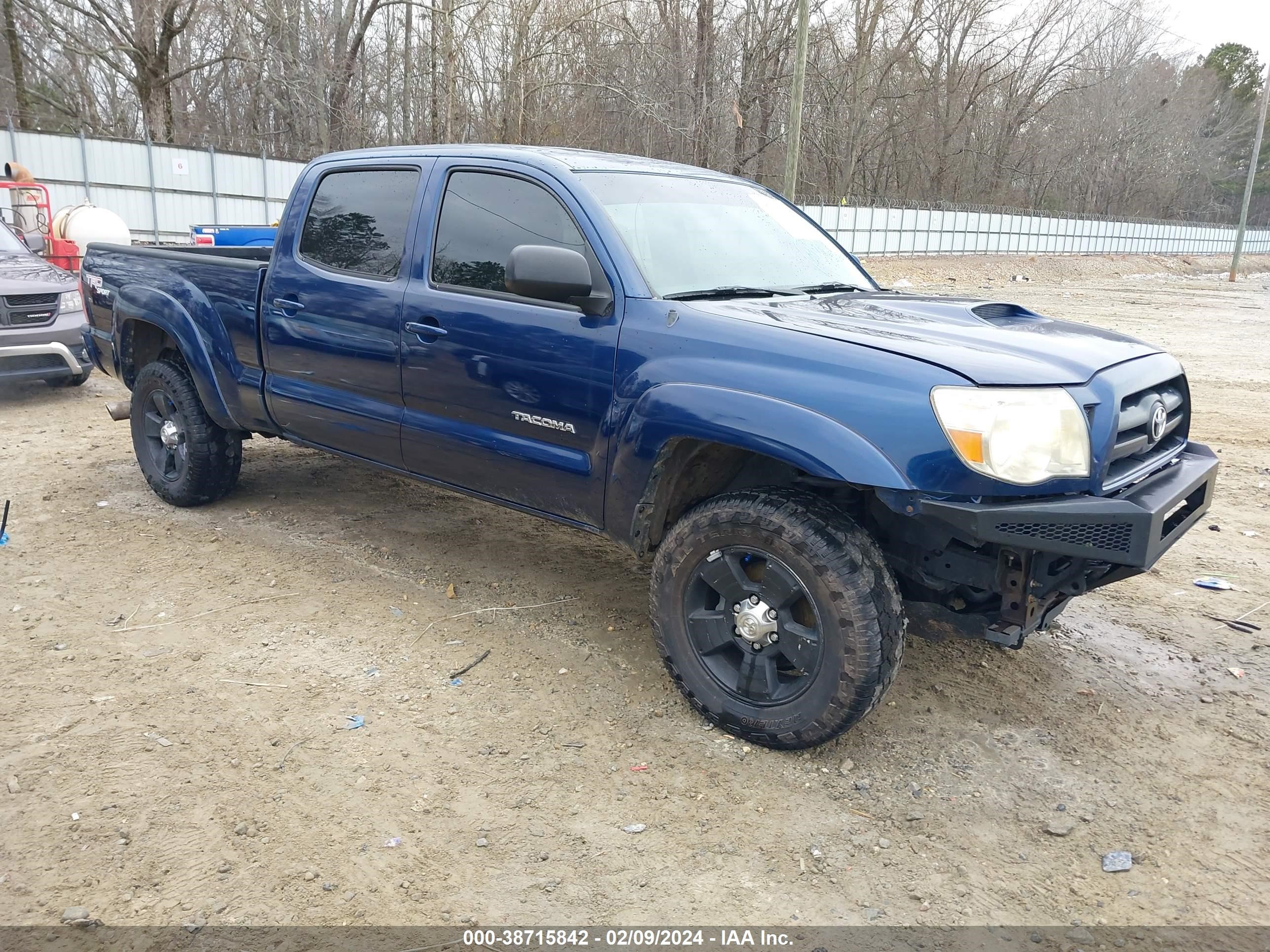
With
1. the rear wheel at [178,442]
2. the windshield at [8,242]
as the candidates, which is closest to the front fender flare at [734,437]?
the rear wheel at [178,442]

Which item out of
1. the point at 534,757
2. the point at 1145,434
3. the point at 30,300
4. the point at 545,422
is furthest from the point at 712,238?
the point at 30,300

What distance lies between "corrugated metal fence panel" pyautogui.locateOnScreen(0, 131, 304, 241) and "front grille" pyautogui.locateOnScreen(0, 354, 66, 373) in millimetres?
12917

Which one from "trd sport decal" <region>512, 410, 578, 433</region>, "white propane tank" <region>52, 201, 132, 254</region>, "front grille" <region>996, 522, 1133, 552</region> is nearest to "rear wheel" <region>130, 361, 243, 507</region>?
"trd sport decal" <region>512, 410, 578, 433</region>

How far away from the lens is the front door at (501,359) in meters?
3.71

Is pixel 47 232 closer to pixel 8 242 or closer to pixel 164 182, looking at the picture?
pixel 8 242

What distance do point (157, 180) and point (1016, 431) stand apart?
22.3 meters

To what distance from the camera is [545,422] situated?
3.83 m

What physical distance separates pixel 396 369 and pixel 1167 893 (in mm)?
3386

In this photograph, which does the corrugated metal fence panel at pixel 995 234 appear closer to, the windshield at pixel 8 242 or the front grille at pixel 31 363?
the windshield at pixel 8 242

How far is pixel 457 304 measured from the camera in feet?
13.4

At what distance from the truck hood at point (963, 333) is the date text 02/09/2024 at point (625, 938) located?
5.50ft

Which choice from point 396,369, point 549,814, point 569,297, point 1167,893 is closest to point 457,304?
point 396,369

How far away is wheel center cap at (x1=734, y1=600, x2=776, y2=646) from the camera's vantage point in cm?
332

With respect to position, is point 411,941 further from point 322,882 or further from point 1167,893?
point 1167,893
